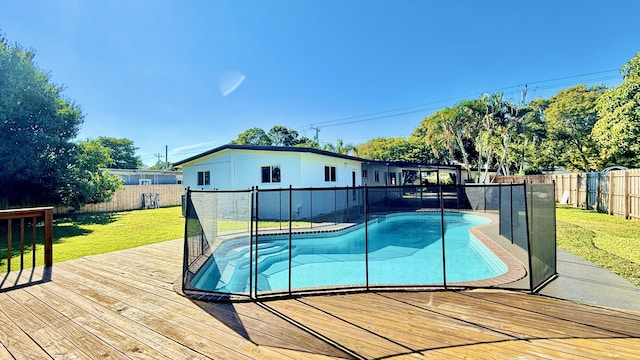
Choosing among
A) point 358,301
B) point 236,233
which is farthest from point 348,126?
point 358,301

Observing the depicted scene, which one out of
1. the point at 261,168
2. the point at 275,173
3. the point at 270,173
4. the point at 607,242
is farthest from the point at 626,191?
the point at 261,168

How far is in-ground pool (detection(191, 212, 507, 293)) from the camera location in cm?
483

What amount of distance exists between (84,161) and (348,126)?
34.0m

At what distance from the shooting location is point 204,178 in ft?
45.7

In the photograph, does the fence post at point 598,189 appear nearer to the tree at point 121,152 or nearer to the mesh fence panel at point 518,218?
the mesh fence panel at point 518,218

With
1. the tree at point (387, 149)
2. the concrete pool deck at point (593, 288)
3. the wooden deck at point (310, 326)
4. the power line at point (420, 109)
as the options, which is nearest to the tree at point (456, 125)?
the power line at point (420, 109)

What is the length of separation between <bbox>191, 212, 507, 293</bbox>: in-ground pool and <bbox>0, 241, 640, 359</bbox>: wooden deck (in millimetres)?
725

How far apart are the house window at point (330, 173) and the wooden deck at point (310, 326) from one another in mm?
10132

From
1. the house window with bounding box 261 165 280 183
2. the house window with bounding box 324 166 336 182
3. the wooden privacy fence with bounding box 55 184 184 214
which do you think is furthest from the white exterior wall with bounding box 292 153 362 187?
the wooden privacy fence with bounding box 55 184 184 214

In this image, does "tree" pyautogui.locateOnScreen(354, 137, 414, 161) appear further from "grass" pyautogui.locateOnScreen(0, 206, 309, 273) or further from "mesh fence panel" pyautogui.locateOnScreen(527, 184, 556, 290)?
"mesh fence panel" pyautogui.locateOnScreen(527, 184, 556, 290)

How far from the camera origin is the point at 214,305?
315 centimetres

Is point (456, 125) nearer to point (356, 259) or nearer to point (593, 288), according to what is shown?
point (356, 259)

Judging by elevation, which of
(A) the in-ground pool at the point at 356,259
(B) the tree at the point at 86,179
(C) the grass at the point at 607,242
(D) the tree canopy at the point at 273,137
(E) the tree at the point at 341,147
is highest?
(D) the tree canopy at the point at 273,137

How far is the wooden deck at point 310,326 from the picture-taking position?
2.21 m
